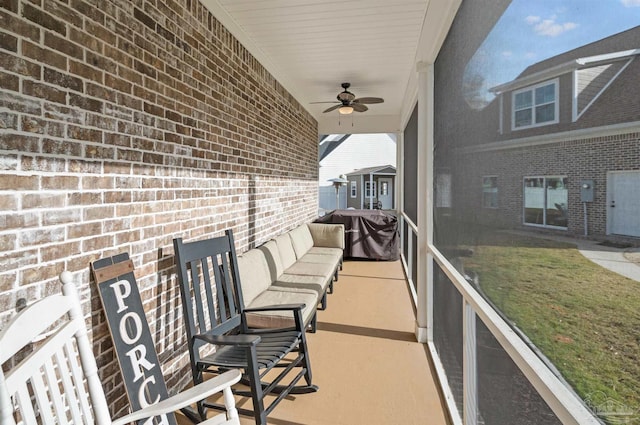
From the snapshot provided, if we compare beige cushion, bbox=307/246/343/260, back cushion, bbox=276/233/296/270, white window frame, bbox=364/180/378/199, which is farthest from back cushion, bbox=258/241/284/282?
white window frame, bbox=364/180/378/199

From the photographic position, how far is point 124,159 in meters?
1.82

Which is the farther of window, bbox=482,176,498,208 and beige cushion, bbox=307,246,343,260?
beige cushion, bbox=307,246,343,260

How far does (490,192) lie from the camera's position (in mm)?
1384

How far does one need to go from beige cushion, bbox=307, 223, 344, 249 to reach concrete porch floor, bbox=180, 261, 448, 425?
149cm

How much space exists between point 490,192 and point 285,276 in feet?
9.32

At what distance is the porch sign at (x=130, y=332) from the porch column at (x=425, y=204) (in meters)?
2.24

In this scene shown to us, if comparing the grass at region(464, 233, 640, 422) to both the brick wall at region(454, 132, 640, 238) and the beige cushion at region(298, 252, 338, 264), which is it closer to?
the brick wall at region(454, 132, 640, 238)

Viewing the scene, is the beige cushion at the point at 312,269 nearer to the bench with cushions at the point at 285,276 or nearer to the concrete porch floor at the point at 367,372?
the bench with cushions at the point at 285,276

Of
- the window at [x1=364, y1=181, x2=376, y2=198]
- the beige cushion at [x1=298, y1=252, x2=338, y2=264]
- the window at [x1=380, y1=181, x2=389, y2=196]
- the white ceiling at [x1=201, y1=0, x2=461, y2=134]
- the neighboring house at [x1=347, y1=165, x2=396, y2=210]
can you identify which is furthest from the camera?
the window at [x1=380, y1=181, x2=389, y2=196]

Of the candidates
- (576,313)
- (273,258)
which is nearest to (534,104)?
(576,313)

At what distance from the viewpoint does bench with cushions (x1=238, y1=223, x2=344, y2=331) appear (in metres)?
2.93

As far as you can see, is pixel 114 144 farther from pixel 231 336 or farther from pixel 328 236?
pixel 328 236

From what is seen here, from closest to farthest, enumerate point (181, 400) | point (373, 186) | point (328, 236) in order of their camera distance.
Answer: point (181, 400), point (328, 236), point (373, 186)

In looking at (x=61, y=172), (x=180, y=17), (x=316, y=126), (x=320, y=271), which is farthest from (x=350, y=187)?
(x=61, y=172)
